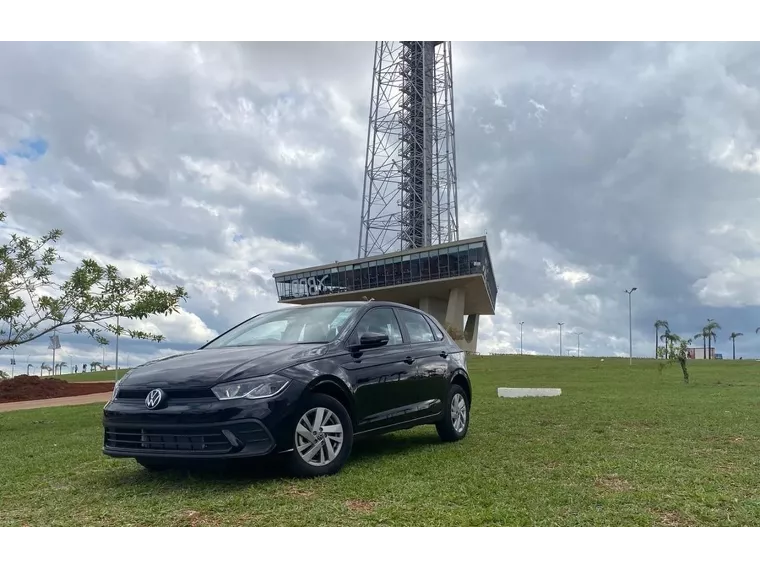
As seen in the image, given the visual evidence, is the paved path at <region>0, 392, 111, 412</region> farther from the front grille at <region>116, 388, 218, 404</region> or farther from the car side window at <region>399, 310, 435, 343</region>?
the front grille at <region>116, 388, 218, 404</region>

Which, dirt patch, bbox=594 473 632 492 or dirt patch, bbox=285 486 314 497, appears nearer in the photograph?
dirt patch, bbox=285 486 314 497

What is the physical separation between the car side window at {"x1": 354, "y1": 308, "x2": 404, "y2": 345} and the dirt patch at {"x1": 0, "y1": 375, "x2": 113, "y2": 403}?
2139 centimetres

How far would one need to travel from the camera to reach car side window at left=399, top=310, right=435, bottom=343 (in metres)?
7.44

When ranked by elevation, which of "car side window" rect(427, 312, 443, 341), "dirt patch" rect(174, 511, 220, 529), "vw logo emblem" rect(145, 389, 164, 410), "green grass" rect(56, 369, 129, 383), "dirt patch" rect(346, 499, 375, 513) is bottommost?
"green grass" rect(56, 369, 129, 383)

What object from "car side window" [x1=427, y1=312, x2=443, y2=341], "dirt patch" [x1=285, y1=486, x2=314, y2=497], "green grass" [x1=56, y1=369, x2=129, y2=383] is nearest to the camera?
"dirt patch" [x1=285, y1=486, x2=314, y2=497]

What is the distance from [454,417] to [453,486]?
106 inches

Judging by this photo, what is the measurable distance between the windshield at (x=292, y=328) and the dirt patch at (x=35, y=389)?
20.6 metres

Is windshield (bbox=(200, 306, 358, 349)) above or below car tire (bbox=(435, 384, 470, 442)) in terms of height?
above

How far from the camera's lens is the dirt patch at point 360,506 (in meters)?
A: 4.36

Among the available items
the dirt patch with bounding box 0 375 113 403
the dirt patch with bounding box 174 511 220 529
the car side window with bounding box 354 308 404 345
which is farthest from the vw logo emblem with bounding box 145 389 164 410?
the dirt patch with bounding box 0 375 113 403

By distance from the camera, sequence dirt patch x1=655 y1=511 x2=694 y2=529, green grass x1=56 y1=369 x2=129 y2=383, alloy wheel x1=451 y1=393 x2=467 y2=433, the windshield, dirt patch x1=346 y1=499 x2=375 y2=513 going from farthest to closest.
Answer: green grass x1=56 y1=369 x2=129 y2=383 → alloy wheel x1=451 y1=393 x2=467 y2=433 → the windshield → dirt patch x1=346 y1=499 x2=375 y2=513 → dirt patch x1=655 y1=511 x2=694 y2=529
